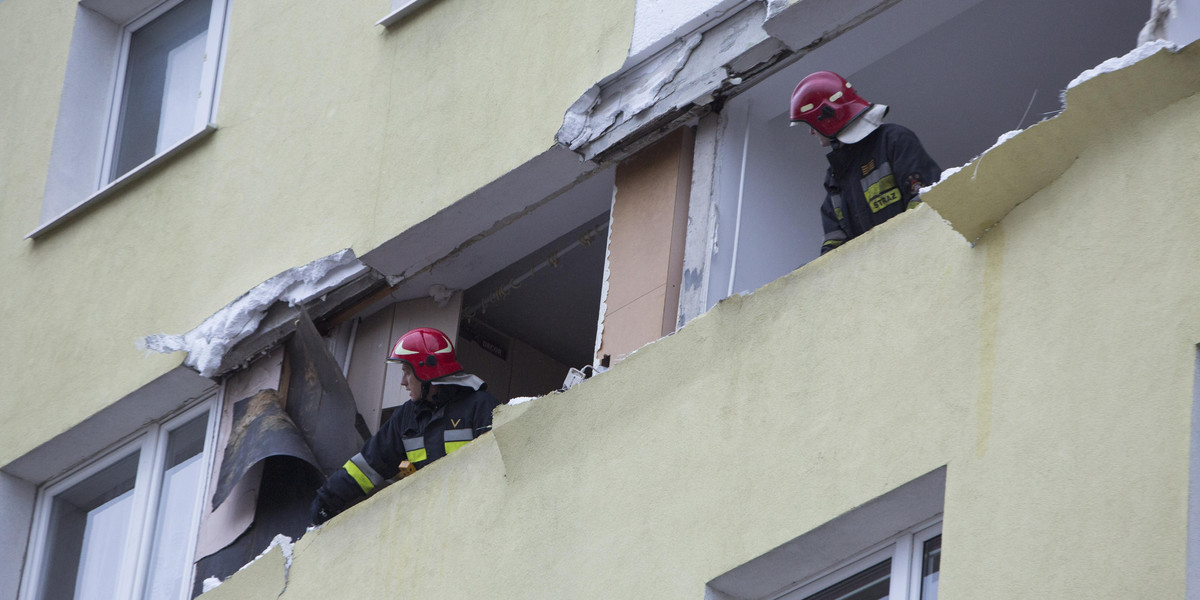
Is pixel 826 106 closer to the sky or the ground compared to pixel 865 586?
closer to the sky

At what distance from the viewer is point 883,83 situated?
321 inches

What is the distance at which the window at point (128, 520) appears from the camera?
9719mm

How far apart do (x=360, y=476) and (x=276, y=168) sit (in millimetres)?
1936

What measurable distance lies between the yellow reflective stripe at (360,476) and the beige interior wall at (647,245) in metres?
1.49

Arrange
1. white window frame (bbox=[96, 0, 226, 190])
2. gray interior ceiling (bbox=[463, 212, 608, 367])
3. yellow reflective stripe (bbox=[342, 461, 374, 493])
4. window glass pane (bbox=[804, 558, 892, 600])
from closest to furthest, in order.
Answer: window glass pane (bbox=[804, 558, 892, 600]) < yellow reflective stripe (bbox=[342, 461, 374, 493]) < gray interior ceiling (bbox=[463, 212, 608, 367]) < white window frame (bbox=[96, 0, 226, 190])

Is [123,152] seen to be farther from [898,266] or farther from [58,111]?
[898,266]

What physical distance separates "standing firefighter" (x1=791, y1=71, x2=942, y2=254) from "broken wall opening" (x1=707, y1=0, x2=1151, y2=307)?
Answer: 39 centimetres

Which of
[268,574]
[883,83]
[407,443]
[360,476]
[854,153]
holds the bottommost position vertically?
[268,574]

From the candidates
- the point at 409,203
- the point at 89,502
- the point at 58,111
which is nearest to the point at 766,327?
the point at 409,203

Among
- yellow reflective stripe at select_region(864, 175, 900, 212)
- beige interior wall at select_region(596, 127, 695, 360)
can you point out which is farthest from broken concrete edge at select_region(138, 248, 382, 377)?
yellow reflective stripe at select_region(864, 175, 900, 212)

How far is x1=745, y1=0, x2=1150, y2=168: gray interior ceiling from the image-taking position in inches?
301

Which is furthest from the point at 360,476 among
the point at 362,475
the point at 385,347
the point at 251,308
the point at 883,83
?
the point at 883,83

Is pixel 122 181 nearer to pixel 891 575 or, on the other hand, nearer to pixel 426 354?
pixel 426 354

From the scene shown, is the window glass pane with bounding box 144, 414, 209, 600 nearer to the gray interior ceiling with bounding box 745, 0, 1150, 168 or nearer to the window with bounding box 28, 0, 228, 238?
the window with bounding box 28, 0, 228, 238
